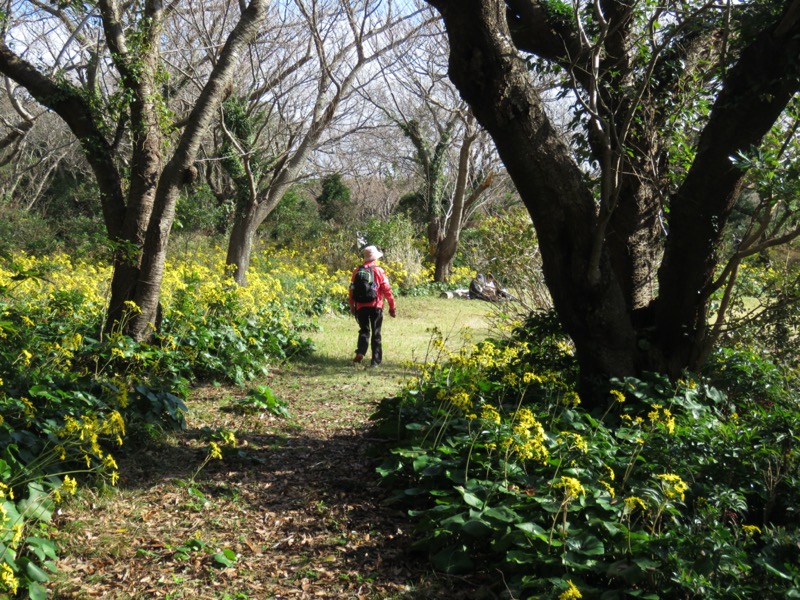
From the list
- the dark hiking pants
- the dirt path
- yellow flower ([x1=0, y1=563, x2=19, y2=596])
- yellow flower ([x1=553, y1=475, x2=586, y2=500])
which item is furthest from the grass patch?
yellow flower ([x1=0, y1=563, x2=19, y2=596])

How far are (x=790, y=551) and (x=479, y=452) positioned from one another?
1752 mm

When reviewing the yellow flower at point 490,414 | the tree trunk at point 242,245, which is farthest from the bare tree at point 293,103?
the yellow flower at point 490,414

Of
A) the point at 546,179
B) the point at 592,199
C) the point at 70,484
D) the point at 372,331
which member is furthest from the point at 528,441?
the point at 372,331

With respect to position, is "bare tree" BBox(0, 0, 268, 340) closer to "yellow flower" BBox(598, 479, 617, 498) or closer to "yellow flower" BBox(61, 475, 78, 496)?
"yellow flower" BBox(61, 475, 78, 496)

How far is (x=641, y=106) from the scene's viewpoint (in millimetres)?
5844

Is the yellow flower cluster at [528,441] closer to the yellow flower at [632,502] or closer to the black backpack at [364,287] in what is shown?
the yellow flower at [632,502]

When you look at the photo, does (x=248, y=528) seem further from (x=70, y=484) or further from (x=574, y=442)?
(x=574, y=442)

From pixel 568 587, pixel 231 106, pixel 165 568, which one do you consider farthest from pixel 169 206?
pixel 231 106

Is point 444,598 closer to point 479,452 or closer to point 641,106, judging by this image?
point 479,452

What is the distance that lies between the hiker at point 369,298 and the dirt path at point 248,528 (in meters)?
3.13

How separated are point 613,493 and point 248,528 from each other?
2088mm

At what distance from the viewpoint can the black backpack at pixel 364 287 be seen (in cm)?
894

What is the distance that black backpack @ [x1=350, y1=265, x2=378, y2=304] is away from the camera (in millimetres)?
8938

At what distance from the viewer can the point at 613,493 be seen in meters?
3.34
